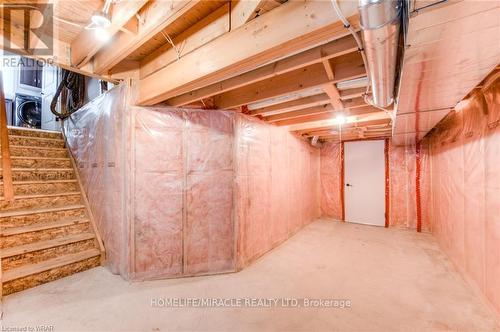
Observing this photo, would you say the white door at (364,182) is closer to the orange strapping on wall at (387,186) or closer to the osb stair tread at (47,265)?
the orange strapping on wall at (387,186)

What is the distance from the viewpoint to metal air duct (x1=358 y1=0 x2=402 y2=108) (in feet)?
2.76

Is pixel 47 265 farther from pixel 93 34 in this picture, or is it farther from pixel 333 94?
pixel 333 94

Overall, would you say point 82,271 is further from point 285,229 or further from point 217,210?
point 285,229

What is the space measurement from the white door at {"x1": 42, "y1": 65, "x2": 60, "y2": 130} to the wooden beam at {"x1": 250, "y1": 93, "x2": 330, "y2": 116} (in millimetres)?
4593

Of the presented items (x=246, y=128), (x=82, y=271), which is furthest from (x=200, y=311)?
(x=246, y=128)

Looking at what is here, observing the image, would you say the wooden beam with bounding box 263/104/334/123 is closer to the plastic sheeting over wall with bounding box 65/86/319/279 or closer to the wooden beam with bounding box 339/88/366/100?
the plastic sheeting over wall with bounding box 65/86/319/279

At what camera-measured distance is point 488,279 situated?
207 centimetres

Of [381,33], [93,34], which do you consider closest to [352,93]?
[381,33]

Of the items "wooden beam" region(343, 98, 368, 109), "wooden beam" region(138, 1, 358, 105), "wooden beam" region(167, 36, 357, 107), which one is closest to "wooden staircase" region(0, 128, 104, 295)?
"wooden beam" region(138, 1, 358, 105)

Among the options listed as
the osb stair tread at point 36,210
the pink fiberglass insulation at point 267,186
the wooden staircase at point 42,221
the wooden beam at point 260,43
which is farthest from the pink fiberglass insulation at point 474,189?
the osb stair tread at point 36,210

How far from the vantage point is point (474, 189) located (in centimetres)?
236

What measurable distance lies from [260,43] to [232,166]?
1681 mm

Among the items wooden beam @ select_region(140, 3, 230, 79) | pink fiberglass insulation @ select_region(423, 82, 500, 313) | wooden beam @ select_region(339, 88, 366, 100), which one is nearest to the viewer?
wooden beam @ select_region(140, 3, 230, 79)

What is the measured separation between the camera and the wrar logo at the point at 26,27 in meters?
1.56
